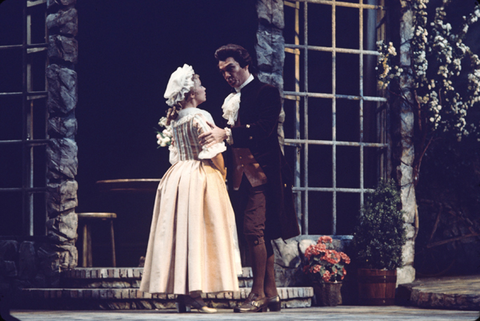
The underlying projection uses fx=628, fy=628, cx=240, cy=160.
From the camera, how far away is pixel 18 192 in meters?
6.46

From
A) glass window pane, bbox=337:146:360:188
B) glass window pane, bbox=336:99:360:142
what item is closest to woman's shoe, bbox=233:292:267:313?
glass window pane, bbox=337:146:360:188

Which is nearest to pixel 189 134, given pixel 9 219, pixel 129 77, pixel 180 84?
pixel 180 84

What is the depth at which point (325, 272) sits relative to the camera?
19.4ft

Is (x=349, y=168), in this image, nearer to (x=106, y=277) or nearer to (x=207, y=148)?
(x=106, y=277)

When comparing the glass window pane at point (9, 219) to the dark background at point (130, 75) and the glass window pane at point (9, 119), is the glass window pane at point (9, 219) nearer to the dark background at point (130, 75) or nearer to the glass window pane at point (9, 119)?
the glass window pane at point (9, 119)

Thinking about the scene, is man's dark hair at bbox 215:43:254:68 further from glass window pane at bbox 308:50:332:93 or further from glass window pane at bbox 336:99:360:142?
glass window pane at bbox 308:50:332:93

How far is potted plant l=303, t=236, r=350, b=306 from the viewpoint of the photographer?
5.91m

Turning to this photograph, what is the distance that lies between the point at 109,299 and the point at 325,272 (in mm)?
1997

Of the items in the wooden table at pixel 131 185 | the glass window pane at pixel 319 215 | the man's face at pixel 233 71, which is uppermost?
the man's face at pixel 233 71

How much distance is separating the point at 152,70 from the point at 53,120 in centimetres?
275

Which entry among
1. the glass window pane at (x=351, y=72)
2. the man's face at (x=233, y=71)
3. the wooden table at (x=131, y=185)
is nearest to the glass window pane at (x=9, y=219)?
the wooden table at (x=131, y=185)

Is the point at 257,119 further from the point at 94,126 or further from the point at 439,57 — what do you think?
the point at 94,126

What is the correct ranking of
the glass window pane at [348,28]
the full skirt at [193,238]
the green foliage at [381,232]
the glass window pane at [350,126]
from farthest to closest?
1. the glass window pane at [348,28]
2. the glass window pane at [350,126]
3. the green foliage at [381,232]
4. the full skirt at [193,238]

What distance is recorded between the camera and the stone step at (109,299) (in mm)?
5387
